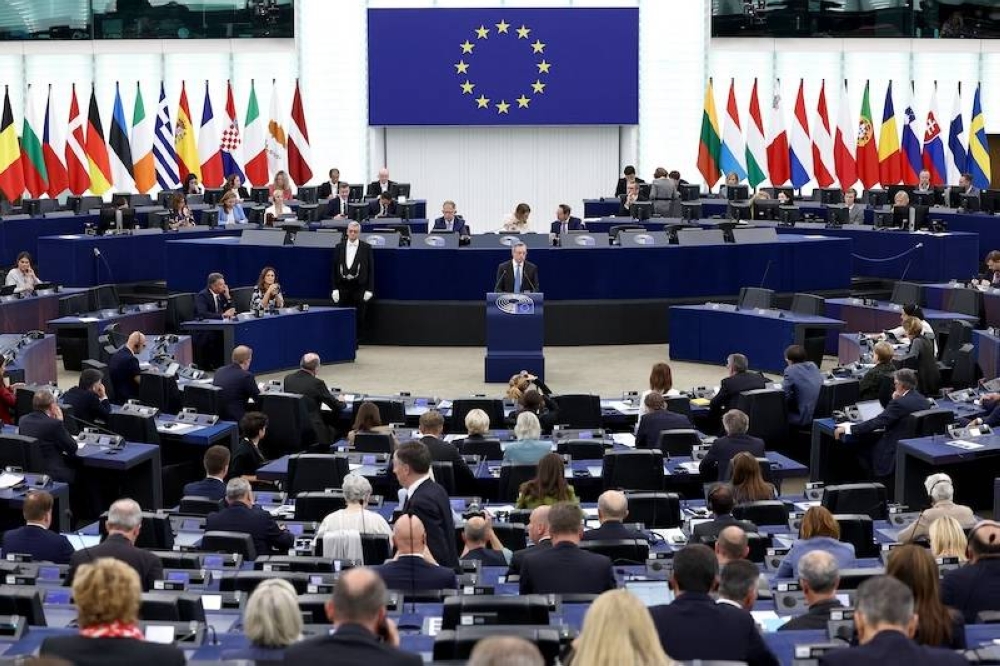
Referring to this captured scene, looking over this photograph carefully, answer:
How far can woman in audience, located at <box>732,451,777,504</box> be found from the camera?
1201 cm

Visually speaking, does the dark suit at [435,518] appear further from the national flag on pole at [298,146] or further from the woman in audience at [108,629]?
the national flag on pole at [298,146]

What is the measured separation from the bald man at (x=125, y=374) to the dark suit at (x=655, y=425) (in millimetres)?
6047

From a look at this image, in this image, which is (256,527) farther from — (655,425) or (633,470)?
(655,425)

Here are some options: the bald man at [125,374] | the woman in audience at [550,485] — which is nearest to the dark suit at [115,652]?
the woman in audience at [550,485]

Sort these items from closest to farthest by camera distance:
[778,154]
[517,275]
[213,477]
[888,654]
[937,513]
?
1. [888,654]
2. [937,513]
3. [213,477]
4. [517,275]
5. [778,154]

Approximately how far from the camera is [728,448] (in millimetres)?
13586

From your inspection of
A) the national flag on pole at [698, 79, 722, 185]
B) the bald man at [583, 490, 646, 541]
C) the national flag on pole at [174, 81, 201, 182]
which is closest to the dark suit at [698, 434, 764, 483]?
the bald man at [583, 490, 646, 541]

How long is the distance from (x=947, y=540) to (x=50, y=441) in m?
8.13

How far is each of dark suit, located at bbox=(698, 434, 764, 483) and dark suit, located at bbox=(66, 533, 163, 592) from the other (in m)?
A: 5.53

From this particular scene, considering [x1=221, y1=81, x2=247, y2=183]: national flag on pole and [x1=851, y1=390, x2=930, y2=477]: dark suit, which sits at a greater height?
[x1=221, y1=81, x2=247, y2=183]: national flag on pole

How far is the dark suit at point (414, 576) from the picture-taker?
9.16 m

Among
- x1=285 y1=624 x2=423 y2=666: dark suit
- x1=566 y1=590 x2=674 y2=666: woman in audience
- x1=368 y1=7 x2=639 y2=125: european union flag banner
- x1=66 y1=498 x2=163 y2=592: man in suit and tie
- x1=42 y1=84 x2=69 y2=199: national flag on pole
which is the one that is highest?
x1=368 y1=7 x2=639 y2=125: european union flag banner

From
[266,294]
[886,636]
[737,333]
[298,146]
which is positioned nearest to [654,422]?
[737,333]

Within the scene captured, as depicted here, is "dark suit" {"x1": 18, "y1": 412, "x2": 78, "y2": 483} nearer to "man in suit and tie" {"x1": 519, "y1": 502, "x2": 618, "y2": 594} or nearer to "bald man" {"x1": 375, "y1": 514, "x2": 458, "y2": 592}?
"bald man" {"x1": 375, "y1": 514, "x2": 458, "y2": 592}
